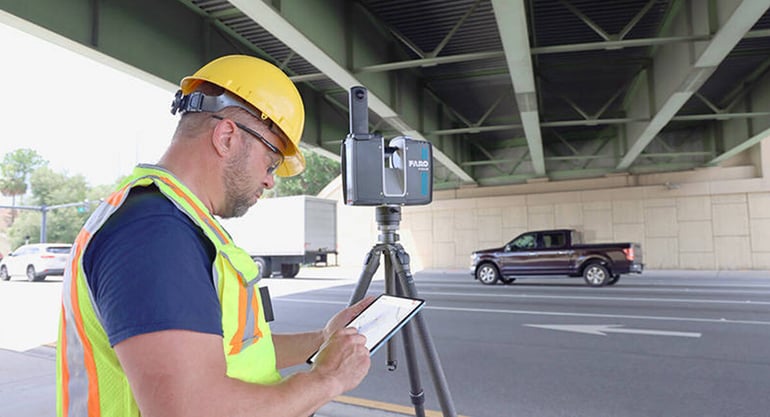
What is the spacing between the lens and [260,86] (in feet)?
4.57

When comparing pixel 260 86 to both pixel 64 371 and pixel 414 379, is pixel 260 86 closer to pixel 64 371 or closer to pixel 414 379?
pixel 64 371

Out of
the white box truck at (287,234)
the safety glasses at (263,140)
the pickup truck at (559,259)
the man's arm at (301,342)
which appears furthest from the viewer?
the white box truck at (287,234)

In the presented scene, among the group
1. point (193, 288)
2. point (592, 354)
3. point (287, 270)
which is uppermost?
point (193, 288)

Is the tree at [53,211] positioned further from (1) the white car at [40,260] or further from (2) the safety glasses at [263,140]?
(2) the safety glasses at [263,140]

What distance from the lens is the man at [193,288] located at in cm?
95

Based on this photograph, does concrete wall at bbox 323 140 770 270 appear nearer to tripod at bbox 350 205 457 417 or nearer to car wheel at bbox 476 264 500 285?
car wheel at bbox 476 264 500 285

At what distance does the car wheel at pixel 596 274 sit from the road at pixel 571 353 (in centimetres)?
186

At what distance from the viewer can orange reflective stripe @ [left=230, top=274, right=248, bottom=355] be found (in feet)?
3.83

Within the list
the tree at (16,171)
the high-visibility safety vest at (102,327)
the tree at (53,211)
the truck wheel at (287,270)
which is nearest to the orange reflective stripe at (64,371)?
the high-visibility safety vest at (102,327)

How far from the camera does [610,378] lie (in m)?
5.27

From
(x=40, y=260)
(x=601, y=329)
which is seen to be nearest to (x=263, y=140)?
(x=601, y=329)

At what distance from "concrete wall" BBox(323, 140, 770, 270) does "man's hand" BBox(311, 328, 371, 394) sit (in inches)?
901

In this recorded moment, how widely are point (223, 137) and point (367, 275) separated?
60.3 inches

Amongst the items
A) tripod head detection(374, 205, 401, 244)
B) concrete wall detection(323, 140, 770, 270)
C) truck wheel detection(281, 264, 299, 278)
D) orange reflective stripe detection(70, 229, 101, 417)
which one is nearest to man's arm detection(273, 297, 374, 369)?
orange reflective stripe detection(70, 229, 101, 417)
